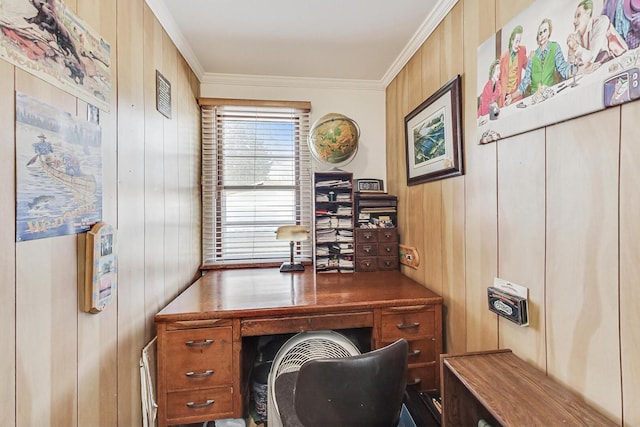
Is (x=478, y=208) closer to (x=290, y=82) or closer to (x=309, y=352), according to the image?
(x=309, y=352)

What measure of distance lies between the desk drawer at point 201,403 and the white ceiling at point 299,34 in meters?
1.99

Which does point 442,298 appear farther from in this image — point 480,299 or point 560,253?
point 560,253

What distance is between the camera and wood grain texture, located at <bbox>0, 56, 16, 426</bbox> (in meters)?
0.66

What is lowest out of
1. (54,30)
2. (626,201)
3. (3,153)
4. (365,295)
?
(365,295)

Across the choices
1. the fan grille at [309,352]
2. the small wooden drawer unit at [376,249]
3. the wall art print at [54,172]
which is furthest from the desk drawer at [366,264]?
the wall art print at [54,172]

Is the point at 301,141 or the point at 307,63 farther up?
the point at 307,63

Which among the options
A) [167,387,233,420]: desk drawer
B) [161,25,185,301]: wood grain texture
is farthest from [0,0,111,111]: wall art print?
[167,387,233,420]: desk drawer

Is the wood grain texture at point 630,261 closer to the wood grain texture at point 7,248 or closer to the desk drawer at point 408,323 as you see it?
the desk drawer at point 408,323

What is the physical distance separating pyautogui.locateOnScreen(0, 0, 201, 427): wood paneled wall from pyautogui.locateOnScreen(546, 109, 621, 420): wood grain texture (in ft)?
5.24

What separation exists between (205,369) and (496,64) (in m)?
1.92

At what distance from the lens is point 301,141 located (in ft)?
7.69

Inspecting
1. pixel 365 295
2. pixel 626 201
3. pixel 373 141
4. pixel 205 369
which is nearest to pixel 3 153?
pixel 205 369

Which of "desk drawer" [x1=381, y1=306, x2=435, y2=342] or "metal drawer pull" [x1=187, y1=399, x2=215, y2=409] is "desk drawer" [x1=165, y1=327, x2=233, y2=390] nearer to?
"metal drawer pull" [x1=187, y1=399, x2=215, y2=409]

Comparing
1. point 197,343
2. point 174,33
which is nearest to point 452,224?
point 197,343
